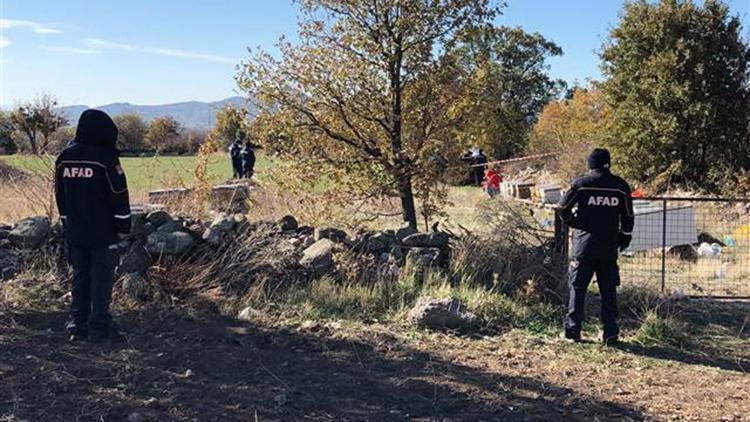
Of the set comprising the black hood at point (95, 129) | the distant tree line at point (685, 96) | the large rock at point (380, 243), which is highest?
the distant tree line at point (685, 96)

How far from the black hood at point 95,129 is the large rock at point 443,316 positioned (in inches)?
126

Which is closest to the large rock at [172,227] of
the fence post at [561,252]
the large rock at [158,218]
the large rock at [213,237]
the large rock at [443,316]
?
the large rock at [158,218]

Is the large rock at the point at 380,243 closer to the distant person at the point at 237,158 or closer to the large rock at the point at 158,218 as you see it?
the large rock at the point at 158,218

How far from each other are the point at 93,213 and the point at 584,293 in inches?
174

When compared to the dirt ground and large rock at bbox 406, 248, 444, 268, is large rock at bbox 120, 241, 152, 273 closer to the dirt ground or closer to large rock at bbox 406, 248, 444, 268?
the dirt ground

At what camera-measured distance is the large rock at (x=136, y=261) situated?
725 cm

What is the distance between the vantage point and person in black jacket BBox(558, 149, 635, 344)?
618 cm

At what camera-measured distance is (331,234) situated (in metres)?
7.94

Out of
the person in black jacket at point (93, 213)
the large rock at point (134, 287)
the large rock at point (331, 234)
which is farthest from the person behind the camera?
the large rock at point (331, 234)

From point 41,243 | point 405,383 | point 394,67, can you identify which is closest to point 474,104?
point 394,67

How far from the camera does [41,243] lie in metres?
Result: 7.62

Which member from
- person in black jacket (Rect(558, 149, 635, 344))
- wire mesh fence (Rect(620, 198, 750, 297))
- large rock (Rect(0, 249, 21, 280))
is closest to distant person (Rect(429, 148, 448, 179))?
person in black jacket (Rect(558, 149, 635, 344))

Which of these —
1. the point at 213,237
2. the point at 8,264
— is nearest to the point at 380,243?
the point at 213,237

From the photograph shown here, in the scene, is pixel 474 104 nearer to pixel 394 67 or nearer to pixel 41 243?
pixel 394 67
